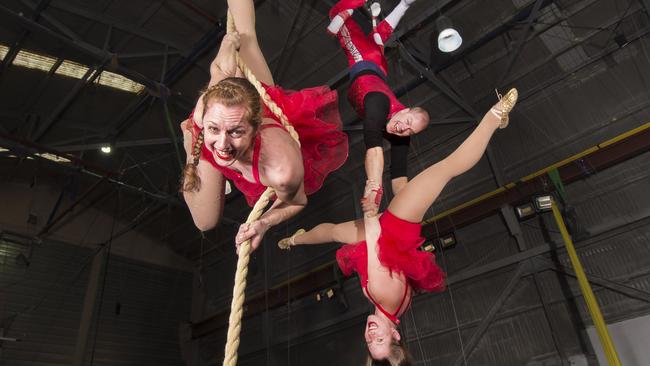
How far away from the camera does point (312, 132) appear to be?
72.9 inches

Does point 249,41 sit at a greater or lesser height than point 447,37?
lesser

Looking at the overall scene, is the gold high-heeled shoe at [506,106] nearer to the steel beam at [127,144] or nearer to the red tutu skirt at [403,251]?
the red tutu skirt at [403,251]

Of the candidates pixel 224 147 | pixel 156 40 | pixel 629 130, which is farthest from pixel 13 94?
pixel 629 130

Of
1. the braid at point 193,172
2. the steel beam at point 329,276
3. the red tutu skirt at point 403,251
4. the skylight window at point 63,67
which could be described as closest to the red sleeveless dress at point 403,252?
the red tutu skirt at point 403,251

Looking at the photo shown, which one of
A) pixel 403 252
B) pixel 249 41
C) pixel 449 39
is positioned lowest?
pixel 403 252

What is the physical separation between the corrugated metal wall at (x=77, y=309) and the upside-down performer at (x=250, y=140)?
6.35 m

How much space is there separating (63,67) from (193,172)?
6.36 metres

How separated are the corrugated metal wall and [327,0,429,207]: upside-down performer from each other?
19.0ft

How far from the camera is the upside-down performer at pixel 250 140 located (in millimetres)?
1343

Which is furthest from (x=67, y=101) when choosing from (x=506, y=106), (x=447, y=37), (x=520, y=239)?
(x=520, y=239)

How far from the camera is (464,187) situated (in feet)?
21.7

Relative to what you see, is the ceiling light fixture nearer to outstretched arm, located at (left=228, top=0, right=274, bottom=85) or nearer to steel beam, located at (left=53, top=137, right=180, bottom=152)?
outstretched arm, located at (left=228, top=0, right=274, bottom=85)

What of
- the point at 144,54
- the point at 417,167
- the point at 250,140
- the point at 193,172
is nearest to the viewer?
the point at 250,140

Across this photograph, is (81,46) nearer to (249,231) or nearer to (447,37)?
(447,37)
